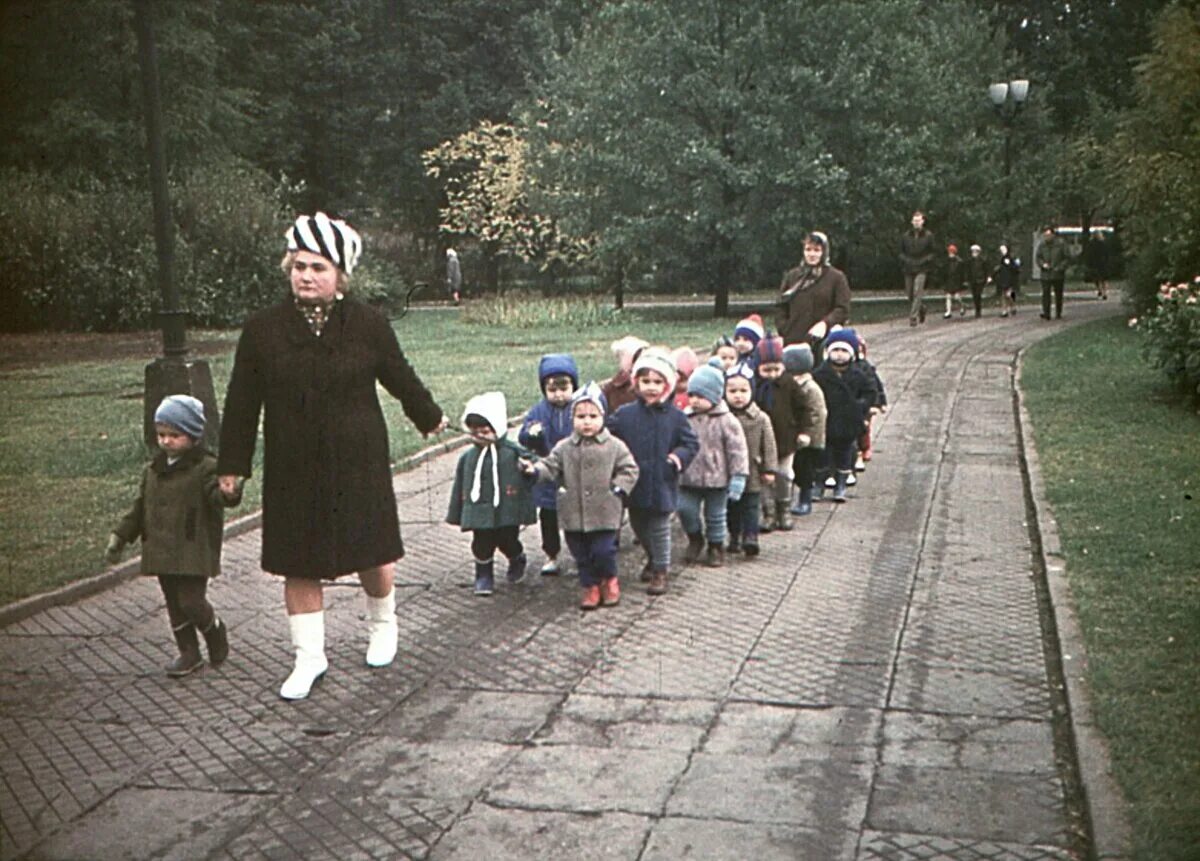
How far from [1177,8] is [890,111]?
9642mm

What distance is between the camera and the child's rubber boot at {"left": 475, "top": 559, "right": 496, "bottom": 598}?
804cm

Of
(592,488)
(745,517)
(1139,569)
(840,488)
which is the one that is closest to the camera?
(592,488)

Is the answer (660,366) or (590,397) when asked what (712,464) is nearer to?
(660,366)

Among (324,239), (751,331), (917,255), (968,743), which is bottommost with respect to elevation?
(968,743)

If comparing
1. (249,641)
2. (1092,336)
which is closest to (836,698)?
(249,641)

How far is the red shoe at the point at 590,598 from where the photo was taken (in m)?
7.64

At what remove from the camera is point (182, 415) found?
6246mm

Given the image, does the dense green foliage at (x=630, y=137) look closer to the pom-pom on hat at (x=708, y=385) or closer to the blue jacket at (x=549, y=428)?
the pom-pom on hat at (x=708, y=385)

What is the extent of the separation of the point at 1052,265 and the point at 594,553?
24407 mm

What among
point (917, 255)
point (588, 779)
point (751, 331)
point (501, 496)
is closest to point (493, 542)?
point (501, 496)

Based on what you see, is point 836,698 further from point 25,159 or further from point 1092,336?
point 25,159

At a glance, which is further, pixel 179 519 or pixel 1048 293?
pixel 1048 293

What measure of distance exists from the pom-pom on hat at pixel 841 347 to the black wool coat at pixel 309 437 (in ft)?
17.9

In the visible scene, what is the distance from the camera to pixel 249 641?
23.2 feet
